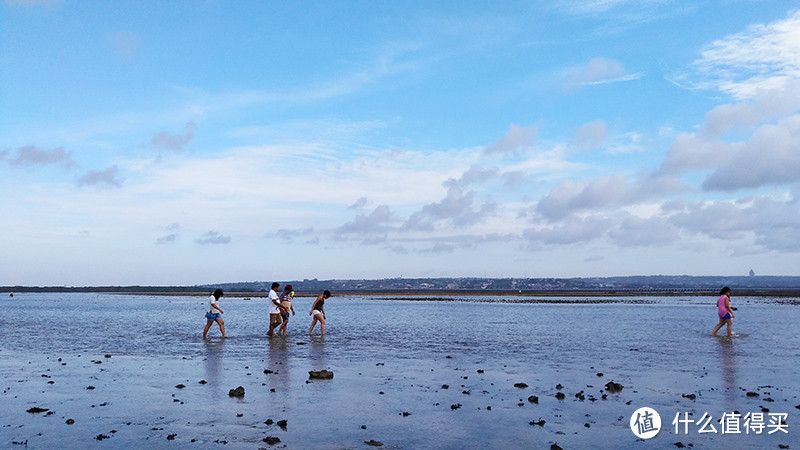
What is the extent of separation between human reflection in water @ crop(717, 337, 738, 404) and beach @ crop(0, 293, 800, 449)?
5cm

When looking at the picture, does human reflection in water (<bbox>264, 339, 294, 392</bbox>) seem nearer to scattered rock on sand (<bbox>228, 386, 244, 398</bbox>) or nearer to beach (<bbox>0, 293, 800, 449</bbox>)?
beach (<bbox>0, 293, 800, 449</bbox>)

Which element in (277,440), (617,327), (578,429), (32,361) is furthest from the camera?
(617,327)

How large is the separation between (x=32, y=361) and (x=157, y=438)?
12.7 m

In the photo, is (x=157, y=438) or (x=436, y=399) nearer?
(x=157, y=438)

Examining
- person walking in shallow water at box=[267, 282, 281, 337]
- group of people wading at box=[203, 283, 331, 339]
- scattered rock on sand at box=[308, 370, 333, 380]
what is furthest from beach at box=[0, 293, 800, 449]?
person walking in shallow water at box=[267, 282, 281, 337]

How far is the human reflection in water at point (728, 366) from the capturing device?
47.4 ft

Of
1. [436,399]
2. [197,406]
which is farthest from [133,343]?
[436,399]

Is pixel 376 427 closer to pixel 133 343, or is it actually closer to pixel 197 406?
pixel 197 406

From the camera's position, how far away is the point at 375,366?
1889cm

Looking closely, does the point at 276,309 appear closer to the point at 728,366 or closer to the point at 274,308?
the point at 274,308

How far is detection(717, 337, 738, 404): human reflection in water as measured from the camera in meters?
14.5

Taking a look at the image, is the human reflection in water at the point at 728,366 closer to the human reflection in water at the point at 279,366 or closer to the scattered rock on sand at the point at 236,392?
the human reflection in water at the point at 279,366

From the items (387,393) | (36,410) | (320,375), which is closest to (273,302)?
(320,375)

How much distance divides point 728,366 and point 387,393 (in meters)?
11.6
